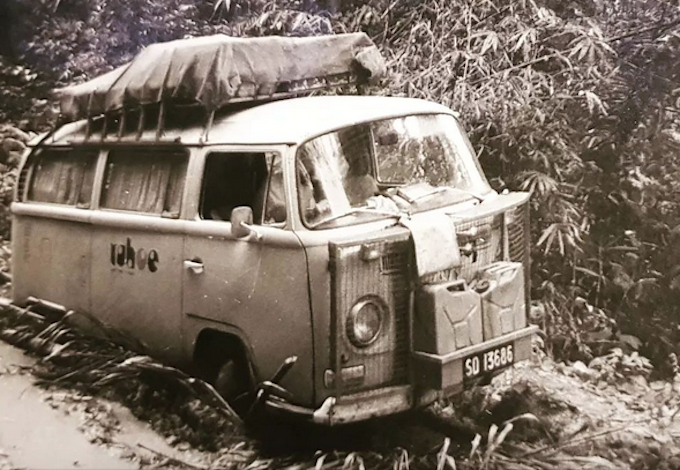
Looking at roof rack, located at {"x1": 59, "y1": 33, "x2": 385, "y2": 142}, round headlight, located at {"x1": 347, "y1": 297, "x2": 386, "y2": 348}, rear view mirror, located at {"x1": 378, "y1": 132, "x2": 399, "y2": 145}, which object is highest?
roof rack, located at {"x1": 59, "y1": 33, "x2": 385, "y2": 142}

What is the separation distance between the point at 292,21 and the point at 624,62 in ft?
3.92

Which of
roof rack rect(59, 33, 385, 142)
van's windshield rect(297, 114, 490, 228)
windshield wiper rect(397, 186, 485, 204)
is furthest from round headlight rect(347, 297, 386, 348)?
roof rack rect(59, 33, 385, 142)

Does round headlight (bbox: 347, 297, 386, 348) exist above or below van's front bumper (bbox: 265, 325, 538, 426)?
above

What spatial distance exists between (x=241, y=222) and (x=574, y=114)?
1297 mm

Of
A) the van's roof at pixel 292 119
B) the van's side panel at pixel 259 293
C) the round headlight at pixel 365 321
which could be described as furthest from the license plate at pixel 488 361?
the van's roof at pixel 292 119

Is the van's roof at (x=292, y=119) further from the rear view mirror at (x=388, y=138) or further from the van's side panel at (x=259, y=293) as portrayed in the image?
the van's side panel at (x=259, y=293)

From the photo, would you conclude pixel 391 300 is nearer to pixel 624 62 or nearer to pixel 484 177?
pixel 484 177

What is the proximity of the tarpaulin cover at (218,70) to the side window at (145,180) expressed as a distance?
18 centimetres

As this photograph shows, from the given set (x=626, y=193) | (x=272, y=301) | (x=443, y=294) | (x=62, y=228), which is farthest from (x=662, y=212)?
(x=62, y=228)

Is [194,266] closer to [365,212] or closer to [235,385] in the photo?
[235,385]

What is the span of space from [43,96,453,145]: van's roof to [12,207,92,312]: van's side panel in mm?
426

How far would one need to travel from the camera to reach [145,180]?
2643 millimetres

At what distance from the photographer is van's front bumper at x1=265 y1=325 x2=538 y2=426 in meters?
2.21

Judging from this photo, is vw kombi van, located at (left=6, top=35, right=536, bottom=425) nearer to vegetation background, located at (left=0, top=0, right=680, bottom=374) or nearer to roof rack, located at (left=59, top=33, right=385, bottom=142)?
roof rack, located at (left=59, top=33, right=385, bottom=142)
